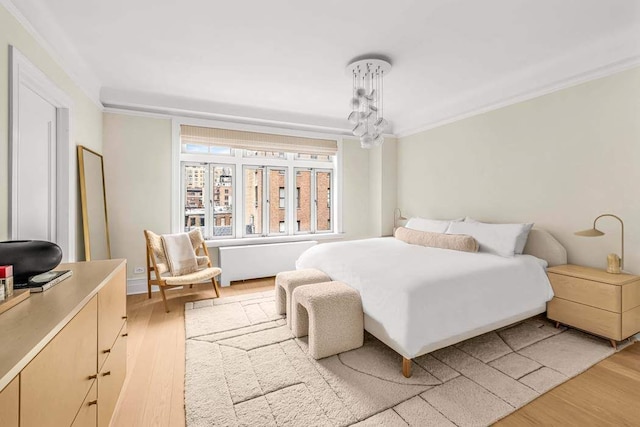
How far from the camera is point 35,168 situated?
226 cm

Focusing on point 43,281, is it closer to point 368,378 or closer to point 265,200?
point 368,378

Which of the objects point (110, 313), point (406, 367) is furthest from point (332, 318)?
point (110, 313)

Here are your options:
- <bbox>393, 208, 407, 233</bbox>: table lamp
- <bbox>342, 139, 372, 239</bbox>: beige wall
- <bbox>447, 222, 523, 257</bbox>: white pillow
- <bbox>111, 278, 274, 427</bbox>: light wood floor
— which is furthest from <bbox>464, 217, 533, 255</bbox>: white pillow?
<bbox>111, 278, 274, 427</bbox>: light wood floor

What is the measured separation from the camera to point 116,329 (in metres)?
1.64

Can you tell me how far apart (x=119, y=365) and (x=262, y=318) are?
139cm

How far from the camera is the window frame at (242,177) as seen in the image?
397 centimetres

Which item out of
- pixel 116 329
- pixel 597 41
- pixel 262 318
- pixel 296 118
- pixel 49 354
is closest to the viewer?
pixel 49 354

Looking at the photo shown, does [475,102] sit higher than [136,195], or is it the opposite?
[475,102]

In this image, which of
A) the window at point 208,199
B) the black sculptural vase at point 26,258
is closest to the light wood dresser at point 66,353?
the black sculptural vase at point 26,258

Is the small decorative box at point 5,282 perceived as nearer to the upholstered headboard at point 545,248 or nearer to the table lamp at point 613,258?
the table lamp at point 613,258

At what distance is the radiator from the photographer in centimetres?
414

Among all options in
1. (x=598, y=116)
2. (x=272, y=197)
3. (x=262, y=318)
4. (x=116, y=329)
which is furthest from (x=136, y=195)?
(x=598, y=116)

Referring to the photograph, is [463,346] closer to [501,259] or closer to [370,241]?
[501,259]

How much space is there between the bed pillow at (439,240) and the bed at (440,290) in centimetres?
18
